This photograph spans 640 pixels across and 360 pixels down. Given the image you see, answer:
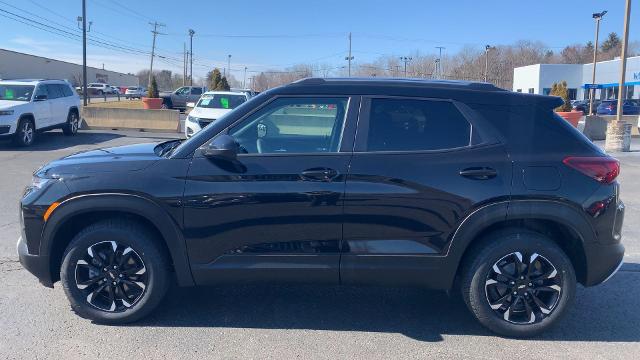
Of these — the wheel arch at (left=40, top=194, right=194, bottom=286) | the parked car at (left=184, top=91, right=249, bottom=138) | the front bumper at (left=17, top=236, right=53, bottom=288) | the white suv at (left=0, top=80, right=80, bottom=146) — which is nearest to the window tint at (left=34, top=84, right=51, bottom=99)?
the white suv at (left=0, top=80, right=80, bottom=146)

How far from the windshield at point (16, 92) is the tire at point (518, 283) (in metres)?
14.9

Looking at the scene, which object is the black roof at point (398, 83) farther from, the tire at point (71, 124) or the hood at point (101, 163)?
the tire at point (71, 124)

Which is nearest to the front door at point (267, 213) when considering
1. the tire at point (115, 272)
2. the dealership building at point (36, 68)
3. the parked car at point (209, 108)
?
the tire at point (115, 272)

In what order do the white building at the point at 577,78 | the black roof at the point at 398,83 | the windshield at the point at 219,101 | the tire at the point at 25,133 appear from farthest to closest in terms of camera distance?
the white building at the point at 577,78 < the windshield at the point at 219,101 < the tire at the point at 25,133 < the black roof at the point at 398,83

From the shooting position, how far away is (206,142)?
3986 millimetres

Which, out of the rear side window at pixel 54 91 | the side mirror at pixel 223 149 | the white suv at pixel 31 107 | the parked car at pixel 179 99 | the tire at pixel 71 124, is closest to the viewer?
the side mirror at pixel 223 149

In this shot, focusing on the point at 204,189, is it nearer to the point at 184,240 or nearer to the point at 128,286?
the point at 184,240

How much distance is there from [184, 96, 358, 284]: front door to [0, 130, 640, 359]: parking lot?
17.7 inches

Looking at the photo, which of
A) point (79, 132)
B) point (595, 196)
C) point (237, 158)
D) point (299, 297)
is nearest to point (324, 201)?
point (237, 158)

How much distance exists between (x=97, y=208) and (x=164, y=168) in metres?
0.55

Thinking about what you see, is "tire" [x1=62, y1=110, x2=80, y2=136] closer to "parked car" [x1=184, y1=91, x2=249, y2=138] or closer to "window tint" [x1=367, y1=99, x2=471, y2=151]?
"parked car" [x1=184, y1=91, x2=249, y2=138]

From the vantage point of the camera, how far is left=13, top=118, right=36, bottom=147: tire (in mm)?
14859

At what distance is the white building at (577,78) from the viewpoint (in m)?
56.5

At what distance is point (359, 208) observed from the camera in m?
3.86
